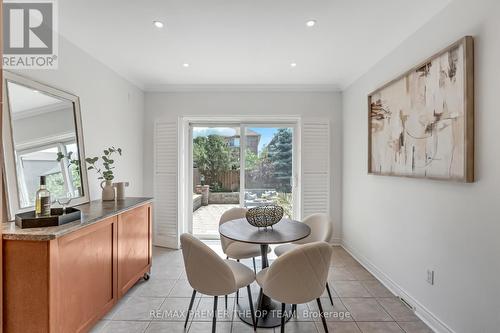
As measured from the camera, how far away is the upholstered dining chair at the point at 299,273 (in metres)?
1.73

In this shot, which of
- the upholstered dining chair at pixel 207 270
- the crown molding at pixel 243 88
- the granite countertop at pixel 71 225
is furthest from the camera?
the crown molding at pixel 243 88

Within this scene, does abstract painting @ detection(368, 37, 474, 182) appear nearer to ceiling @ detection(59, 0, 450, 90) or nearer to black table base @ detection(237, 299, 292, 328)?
ceiling @ detection(59, 0, 450, 90)

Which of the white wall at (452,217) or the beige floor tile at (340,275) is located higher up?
the white wall at (452,217)

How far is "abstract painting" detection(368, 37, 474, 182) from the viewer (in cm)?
174

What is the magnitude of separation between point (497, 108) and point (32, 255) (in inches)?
117

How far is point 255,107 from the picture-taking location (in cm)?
413

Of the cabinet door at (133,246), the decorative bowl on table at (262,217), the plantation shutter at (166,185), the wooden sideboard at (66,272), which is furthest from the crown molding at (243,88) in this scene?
the decorative bowl on table at (262,217)

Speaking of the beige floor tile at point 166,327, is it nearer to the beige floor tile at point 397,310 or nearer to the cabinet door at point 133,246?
the cabinet door at point 133,246

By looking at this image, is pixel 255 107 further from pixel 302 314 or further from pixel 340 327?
pixel 340 327

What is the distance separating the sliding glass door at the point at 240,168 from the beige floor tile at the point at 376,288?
169cm

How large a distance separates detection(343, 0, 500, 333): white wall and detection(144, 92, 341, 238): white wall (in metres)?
1.01

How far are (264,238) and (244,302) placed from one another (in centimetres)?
91

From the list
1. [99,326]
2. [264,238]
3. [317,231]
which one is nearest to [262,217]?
[264,238]

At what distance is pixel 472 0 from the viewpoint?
1733 millimetres
